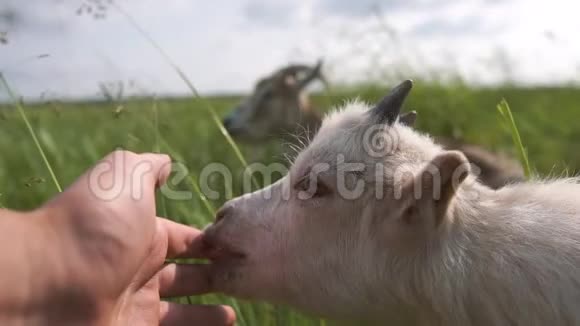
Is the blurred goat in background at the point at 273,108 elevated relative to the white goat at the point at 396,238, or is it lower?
lower

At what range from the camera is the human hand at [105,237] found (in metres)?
1.67

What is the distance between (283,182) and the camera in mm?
2553

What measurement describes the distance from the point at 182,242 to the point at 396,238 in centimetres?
85

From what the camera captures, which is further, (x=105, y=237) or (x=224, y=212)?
(x=224, y=212)

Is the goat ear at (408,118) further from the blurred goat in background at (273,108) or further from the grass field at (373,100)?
the blurred goat in background at (273,108)

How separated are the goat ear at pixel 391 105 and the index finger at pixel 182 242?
853mm

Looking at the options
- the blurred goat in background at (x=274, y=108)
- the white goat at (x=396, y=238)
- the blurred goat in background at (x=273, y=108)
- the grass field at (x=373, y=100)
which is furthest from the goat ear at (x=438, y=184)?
the blurred goat in background at (x=273, y=108)

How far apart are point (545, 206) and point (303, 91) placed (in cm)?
750

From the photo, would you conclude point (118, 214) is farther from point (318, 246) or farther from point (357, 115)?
point (357, 115)

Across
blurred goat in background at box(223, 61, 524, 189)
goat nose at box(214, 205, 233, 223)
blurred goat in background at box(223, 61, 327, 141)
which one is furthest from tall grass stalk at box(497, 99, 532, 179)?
blurred goat in background at box(223, 61, 327, 141)

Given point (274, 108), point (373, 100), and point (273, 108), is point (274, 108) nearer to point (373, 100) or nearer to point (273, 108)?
point (273, 108)

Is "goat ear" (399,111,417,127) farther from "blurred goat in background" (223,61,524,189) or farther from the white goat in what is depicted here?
"blurred goat in background" (223,61,524,189)

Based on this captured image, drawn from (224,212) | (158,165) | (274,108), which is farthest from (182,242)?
(274,108)

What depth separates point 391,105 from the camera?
242 centimetres
